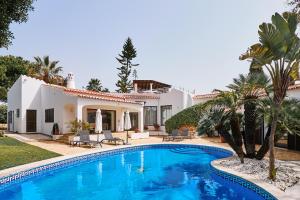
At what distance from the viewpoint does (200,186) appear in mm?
10648

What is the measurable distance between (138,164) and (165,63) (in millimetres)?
21603

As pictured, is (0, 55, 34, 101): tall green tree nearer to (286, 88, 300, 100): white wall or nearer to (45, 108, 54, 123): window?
(45, 108, 54, 123): window

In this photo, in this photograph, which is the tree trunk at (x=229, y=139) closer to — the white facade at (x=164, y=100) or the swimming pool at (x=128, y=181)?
the swimming pool at (x=128, y=181)

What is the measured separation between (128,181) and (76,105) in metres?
11.8

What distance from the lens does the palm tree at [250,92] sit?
11.9m

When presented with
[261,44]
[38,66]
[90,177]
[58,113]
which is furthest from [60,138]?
[38,66]

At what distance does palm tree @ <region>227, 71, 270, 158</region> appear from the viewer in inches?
467

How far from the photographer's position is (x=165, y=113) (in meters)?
32.8

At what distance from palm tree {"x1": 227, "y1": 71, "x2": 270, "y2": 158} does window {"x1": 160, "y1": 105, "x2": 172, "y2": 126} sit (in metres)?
19.2

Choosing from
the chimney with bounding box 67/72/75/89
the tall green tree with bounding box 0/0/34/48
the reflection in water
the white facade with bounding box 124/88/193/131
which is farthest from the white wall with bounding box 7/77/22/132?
the tall green tree with bounding box 0/0/34/48

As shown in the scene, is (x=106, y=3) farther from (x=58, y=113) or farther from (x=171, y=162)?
(x=171, y=162)

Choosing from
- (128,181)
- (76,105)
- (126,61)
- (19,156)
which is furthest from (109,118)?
(126,61)

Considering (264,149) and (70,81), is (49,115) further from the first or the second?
(264,149)

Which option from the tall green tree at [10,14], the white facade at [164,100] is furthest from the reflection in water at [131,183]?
the white facade at [164,100]
